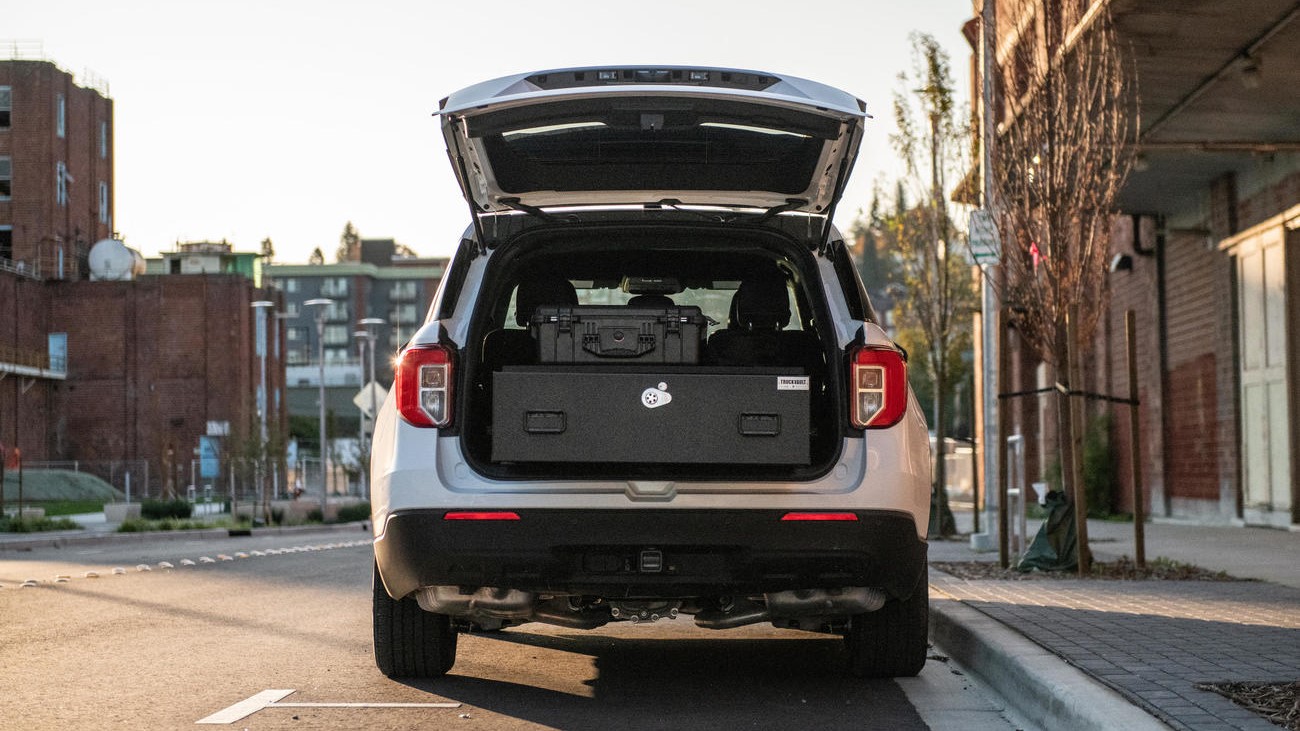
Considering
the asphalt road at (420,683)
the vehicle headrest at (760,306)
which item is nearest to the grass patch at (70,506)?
the asphalt road at (420,683)

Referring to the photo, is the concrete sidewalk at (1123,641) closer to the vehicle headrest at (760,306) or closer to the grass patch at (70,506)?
the vehicle headrest at (760,306)

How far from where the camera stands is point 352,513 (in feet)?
146

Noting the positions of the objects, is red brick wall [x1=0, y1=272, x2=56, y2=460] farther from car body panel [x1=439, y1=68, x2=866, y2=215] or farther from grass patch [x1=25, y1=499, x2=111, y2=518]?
car body panel [x1=439, y1=68, x2=866, y2=215]

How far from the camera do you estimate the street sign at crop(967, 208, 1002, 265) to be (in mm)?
15281

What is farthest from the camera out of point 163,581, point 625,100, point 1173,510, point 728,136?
point 1173,510

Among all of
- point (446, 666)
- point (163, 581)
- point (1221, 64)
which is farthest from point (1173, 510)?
point (446, 666)

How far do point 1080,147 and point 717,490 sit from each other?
24.2 ft

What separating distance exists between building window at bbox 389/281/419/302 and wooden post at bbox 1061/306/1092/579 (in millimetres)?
149067

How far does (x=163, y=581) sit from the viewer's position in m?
14.2

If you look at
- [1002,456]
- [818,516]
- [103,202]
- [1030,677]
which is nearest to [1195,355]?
[1002,456]

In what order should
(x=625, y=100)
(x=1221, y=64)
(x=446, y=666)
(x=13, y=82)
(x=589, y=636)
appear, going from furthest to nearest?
(x=13, y=82) < (x=1221, y=64) < (x=589, y=636) < (x=446, y=666) < (x=625, y=100)

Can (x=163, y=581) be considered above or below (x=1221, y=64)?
below

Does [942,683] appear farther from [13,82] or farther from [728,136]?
[13,82]

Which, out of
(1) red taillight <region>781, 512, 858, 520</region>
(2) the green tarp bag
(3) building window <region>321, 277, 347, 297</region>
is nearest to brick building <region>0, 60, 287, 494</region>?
(2) the green tarp bag
